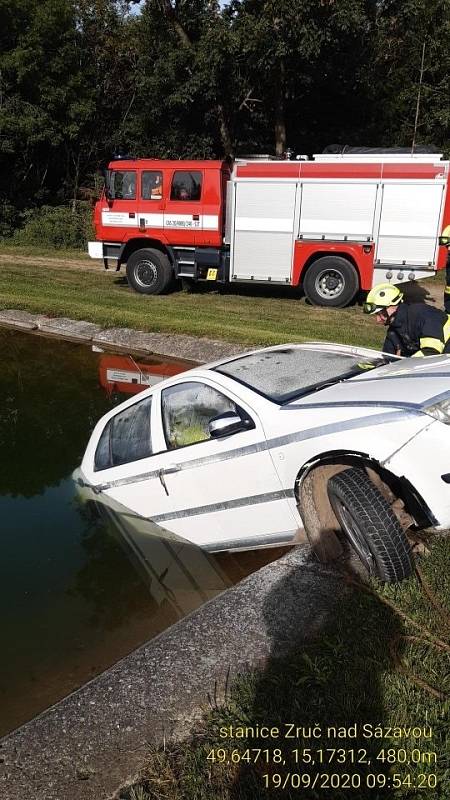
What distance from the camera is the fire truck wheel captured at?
13703 millimetres

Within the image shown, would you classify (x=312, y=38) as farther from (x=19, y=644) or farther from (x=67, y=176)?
(x=19, y=644)

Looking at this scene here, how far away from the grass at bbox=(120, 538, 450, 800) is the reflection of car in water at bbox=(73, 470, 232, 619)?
126 cm

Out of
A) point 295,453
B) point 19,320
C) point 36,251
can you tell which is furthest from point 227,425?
Answer: point 36,251

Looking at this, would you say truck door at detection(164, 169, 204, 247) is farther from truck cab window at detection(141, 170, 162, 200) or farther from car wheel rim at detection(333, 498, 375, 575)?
car wheel rim at detection(333, 498, 375, 575)

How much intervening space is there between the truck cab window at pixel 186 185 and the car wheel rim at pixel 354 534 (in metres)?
11.4

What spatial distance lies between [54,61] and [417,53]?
43.6 ft

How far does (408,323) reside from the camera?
602 centimetres

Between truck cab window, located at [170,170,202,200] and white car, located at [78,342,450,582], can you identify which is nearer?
white car, located at [78,342,450,582]

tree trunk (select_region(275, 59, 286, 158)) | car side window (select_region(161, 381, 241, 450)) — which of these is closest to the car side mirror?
car side window (select_region(161, 381, 241, 450))

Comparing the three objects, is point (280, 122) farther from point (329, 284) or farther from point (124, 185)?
point (329, 284)

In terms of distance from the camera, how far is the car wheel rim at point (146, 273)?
15051 mm

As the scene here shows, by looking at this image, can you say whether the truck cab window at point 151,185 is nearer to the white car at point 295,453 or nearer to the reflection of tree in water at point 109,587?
the white car at point 295,453

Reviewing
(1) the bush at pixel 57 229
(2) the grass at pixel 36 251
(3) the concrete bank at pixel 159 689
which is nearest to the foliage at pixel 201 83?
(1) the bush at pixel 57 229

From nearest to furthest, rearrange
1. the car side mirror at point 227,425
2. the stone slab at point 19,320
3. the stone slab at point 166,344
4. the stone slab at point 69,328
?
1. the car side mirror at point 227,425
2. the stone slab at point 166,344
3. the stone slab at point 69,328
4. the stone slab at point 19,320
